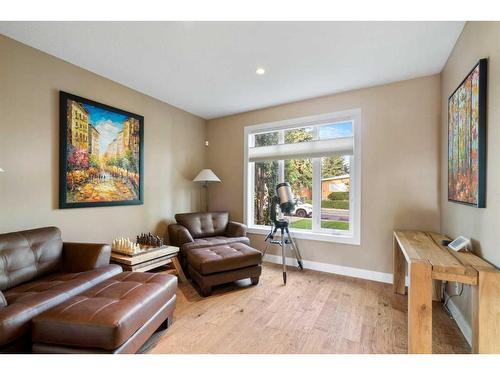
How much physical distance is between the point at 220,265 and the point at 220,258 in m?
0.07

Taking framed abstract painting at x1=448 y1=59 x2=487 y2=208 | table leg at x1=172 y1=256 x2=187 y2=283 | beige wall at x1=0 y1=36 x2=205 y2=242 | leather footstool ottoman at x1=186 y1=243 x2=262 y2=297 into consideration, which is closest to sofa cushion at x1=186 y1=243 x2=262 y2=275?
leather footstool ottoman at x1=186 y1=243 x2=262 y2=297

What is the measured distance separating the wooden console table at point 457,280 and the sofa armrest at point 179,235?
2388mm

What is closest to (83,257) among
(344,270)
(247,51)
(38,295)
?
(38,295)

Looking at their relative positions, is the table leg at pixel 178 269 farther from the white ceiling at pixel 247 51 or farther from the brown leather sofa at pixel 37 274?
the white ceiling at pixel 247 51

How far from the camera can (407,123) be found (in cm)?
264

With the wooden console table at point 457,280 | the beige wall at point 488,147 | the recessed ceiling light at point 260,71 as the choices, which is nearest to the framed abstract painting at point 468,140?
the beige wall at point 488,147

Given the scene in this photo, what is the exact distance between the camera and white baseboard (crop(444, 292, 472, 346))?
1652 mm

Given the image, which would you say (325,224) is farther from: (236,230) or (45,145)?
(45,145)

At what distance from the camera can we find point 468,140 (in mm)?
1646

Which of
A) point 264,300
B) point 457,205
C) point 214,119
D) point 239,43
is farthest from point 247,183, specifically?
point 457,205

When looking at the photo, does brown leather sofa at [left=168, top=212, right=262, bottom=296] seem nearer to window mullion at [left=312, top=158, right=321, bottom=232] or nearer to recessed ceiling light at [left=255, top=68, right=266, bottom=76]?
window mullion at [left=312, top=158, right=321, bottom=232]

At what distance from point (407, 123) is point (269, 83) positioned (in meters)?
1.71

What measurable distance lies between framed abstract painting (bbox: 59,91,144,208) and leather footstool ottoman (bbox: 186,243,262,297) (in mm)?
1193
